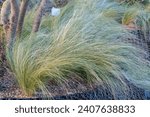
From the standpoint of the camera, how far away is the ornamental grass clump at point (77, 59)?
3.54 metres

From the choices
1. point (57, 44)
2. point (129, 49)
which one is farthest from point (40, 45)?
point (129, 49)

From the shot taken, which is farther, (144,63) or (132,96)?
(144,63)

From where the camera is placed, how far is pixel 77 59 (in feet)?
11.9

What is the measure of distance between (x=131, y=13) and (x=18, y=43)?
238 centimetres

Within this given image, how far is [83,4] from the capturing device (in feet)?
15.9

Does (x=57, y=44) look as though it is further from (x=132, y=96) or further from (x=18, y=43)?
(x=132, y=96)

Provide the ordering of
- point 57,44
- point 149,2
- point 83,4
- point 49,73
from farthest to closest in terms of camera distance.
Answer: point 149,2 → point 83,4 → point 57,44 → point 49,73

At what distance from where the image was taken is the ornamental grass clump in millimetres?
3537

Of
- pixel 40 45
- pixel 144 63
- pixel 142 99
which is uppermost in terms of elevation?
pixel 40 45

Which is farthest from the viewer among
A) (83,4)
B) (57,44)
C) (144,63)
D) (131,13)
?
(131,13)

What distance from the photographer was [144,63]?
4070mm

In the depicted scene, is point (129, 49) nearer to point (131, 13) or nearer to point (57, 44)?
point (57, 44)

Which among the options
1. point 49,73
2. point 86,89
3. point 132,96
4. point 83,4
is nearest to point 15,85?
point 49,73

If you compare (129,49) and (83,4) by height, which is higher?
(83,4)
